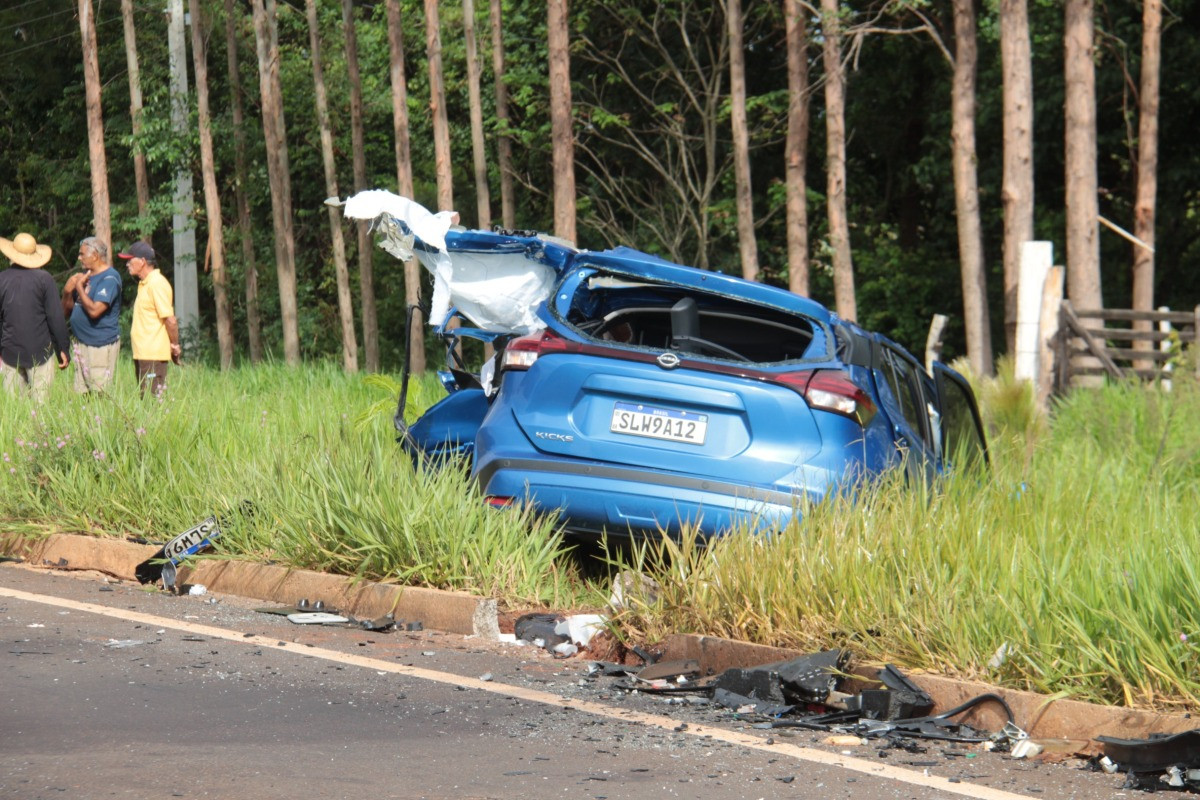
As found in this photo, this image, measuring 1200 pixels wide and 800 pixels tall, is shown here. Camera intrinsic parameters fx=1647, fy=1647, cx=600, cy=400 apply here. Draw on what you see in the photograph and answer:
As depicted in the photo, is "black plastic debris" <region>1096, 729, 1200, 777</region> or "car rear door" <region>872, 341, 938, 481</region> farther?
"car rear door" <region>872, 341, 938, 481</region>

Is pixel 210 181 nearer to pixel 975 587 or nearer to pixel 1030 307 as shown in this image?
pixel 1030 307

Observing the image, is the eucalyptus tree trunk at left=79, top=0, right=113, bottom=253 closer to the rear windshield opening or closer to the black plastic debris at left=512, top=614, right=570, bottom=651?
the rear windshield opening

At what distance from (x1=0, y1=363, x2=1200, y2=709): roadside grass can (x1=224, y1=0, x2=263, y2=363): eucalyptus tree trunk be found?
29949 mm

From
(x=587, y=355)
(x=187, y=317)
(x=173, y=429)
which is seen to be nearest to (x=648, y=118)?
(x=187, y=317)

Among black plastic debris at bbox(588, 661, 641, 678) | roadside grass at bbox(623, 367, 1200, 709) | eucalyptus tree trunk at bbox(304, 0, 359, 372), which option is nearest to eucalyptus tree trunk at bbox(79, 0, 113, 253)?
eucalyptus tree trunk at bbox(304, 0, 359, 372)

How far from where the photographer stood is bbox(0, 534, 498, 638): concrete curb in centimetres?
749

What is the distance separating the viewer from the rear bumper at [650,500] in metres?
7.17

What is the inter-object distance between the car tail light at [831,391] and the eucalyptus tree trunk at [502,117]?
29141 millimetres

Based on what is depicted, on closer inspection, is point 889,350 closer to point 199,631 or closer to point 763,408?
point 763,408

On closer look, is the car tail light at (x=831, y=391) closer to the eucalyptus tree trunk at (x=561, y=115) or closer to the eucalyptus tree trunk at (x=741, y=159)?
the eucalyptus tree trunk at (x=561, y=115)

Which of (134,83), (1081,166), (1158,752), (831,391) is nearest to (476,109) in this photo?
(134,83)

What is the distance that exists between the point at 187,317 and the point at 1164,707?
35.0 m

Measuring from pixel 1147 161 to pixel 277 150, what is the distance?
60.9 feet

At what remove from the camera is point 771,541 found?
22.6 ft
